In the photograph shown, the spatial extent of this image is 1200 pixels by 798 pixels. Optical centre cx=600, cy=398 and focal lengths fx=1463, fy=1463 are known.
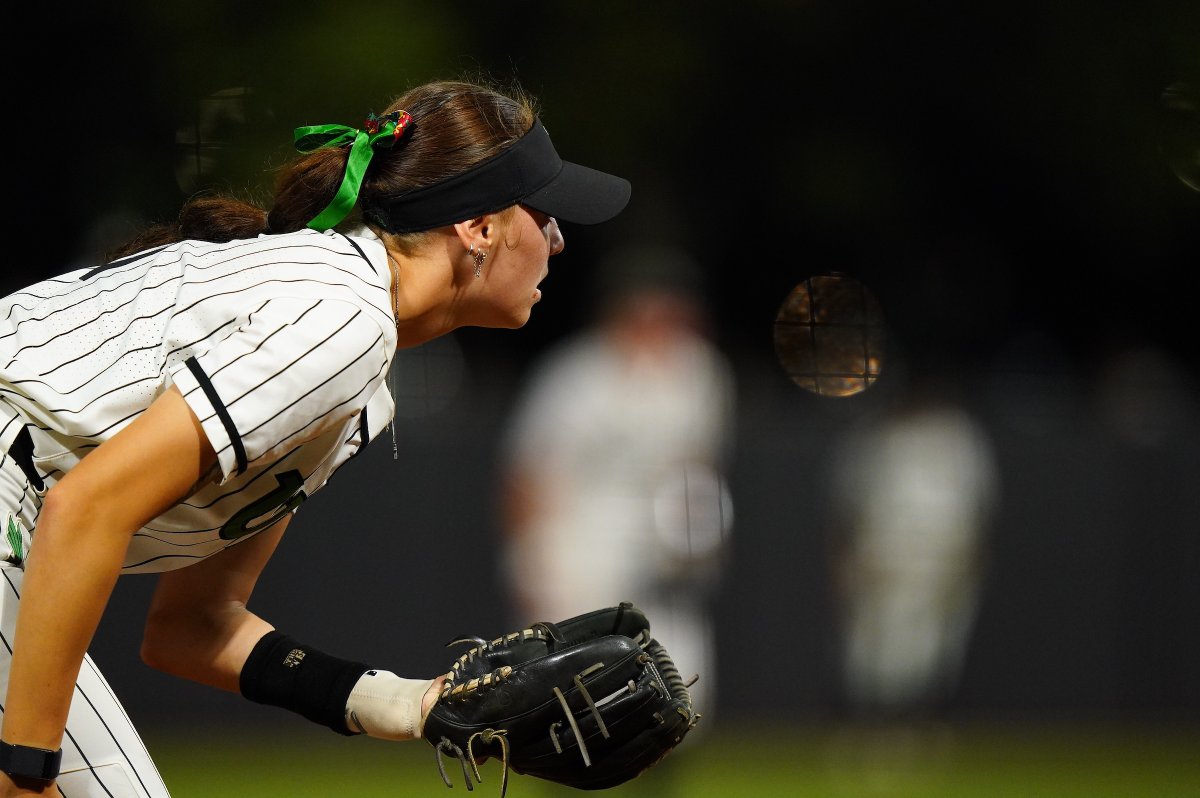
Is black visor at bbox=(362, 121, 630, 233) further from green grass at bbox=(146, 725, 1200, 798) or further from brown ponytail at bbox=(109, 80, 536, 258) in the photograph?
green grass at bbox=(146, 725, 1200, 798)

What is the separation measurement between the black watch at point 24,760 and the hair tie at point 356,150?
0.84 meters

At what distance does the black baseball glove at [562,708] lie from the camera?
7.17ft

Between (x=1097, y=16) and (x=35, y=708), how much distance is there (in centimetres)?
721

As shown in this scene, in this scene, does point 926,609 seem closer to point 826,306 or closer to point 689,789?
point 689,789

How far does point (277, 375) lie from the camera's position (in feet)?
5.73

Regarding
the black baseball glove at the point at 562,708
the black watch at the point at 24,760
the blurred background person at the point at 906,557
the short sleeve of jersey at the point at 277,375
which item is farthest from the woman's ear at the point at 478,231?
the blurred background person at the point at 906,557

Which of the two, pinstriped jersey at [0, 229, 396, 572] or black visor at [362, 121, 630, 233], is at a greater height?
black visor at [362, 121, 630, 233]

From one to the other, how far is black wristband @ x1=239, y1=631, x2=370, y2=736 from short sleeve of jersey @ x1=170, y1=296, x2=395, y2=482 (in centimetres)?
68

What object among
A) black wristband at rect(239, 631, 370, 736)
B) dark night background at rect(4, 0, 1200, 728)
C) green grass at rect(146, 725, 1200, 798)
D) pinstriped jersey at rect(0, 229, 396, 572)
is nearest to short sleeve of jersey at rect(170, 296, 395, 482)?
pinstriped jersey at rect(0, 229, 396, 572)

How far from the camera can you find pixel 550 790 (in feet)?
15.4

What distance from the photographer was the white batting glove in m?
2.29

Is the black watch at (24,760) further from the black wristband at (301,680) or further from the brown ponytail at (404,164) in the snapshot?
the brown ponytail at (404,164)

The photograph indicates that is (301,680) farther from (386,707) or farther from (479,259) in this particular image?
(479,259)

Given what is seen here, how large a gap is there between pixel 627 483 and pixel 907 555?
4.62 ft
